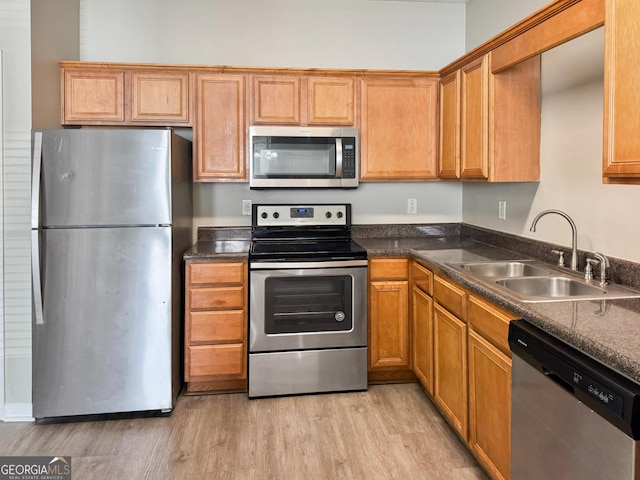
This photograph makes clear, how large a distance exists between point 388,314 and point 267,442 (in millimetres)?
1118

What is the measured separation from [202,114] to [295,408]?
2.02 m

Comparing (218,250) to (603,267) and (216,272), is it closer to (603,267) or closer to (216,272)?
(216,272)

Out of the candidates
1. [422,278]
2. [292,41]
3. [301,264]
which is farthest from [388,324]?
[292,41]

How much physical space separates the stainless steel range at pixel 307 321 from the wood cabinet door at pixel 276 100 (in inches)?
36.7

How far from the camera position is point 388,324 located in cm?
309

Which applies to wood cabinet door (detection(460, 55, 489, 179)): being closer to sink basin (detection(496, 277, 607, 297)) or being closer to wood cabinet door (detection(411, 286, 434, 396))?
sink basin (detection(496, 277, 607, 297))

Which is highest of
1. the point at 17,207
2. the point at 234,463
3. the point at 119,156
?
the point at 119,156

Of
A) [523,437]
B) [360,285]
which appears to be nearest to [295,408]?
[360,285]

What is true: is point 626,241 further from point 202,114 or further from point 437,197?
point 202,114

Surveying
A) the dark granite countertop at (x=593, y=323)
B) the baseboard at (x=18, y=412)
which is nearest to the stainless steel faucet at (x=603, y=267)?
the dark granite countertop at (x=593, y=323)

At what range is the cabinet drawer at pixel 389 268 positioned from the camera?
305cm

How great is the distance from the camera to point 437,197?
3.77 m

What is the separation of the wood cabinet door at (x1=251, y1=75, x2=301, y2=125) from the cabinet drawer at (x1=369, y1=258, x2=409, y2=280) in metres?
1.13

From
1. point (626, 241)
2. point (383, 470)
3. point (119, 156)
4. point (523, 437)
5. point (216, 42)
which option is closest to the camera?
point (523, 437)
